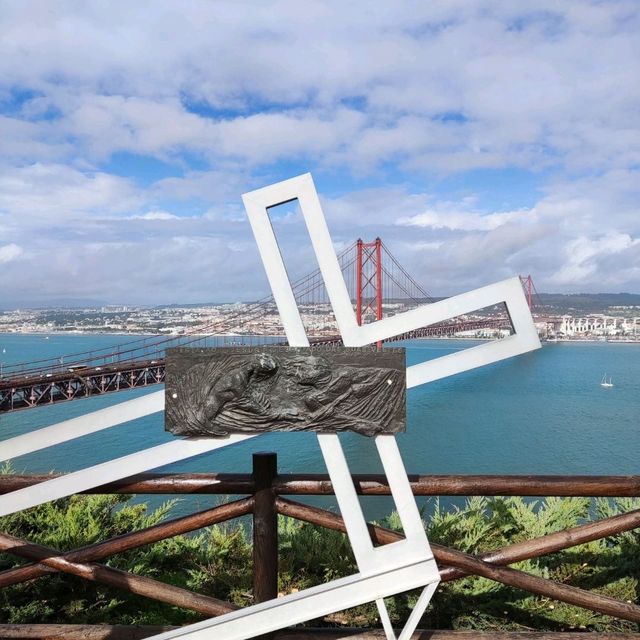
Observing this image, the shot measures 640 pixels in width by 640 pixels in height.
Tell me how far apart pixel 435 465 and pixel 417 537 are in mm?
10391

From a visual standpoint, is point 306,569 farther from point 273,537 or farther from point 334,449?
point 334,449

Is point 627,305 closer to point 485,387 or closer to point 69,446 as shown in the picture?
point 485,387

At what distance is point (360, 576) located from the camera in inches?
45.4

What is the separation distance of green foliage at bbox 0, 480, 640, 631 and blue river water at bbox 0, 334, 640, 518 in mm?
4563

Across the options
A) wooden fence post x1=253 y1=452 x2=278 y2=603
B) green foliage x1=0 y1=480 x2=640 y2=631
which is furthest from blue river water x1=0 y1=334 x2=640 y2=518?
wooden fence post x1=253 y1=452 x2=278 y2=603

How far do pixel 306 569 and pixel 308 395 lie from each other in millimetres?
1178

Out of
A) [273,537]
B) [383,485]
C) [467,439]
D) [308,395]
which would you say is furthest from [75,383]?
[308,395]

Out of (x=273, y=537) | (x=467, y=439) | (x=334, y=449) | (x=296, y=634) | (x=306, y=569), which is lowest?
(x=467, y=439)

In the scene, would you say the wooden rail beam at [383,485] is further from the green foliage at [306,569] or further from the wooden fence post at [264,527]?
the green foliage at [306,569]

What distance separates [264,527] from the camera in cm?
147

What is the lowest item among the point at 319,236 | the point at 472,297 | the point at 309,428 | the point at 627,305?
the point at 627,305

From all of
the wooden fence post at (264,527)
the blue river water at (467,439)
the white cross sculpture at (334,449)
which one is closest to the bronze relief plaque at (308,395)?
the white cross sculpture at (334,449)

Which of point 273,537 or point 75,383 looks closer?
point 273,537

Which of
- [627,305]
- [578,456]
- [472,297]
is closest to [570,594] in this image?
[472,297]
